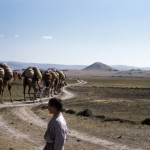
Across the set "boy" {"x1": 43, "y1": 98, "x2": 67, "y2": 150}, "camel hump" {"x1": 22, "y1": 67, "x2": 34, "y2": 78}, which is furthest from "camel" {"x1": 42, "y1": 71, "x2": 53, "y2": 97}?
"boy" {"x1": 43, "y1": 98, "x2": 67, "y2": 150}

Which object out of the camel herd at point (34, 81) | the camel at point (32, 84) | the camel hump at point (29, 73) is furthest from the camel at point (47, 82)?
the camel hump at point (29, 73)

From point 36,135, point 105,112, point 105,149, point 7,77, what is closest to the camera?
point 105,149

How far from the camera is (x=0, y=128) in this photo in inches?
913

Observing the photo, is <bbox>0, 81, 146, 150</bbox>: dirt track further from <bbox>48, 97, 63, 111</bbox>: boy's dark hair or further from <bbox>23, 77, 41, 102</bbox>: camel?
<bbox>23, 77, 41, 102</bbox>: camel

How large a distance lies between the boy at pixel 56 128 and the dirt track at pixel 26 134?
794 centimetres

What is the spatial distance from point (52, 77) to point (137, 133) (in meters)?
32.2

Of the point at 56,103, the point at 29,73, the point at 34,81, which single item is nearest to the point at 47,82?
the point at 34,81

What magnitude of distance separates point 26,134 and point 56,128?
Result: 38.8 feet

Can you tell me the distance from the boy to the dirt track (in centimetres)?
794

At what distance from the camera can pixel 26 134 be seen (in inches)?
843

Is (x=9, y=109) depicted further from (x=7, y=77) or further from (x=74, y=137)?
(x=74, y=137)

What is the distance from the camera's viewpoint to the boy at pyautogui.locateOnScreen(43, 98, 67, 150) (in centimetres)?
976

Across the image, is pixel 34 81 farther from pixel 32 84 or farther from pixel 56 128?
pixel 56 128

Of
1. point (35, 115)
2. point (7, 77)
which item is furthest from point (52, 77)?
point (35, 115)
